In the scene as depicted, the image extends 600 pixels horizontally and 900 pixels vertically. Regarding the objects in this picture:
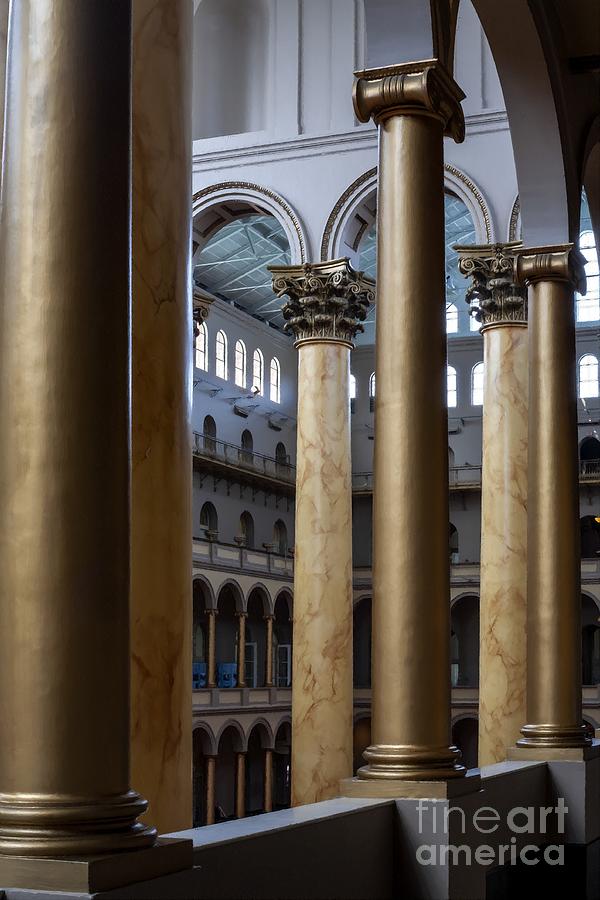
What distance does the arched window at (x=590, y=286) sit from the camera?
2883 centimetres

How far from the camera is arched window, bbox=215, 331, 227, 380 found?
34.5 m

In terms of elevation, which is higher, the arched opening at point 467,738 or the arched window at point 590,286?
the arched window at point 590,286

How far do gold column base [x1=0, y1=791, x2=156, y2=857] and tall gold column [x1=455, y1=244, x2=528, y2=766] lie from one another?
814 centimetres

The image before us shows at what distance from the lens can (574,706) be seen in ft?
25.6

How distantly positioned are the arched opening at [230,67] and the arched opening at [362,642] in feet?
73.6

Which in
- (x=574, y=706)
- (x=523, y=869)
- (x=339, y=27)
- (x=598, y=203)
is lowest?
(x=523, y=869)

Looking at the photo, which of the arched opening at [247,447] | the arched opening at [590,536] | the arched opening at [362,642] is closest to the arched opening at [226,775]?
the arched opening at [362,642]

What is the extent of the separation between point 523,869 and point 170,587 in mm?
3492

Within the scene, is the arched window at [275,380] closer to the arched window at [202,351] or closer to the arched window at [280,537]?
the arched window at [280,537]

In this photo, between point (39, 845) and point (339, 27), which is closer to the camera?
point (39, 845)

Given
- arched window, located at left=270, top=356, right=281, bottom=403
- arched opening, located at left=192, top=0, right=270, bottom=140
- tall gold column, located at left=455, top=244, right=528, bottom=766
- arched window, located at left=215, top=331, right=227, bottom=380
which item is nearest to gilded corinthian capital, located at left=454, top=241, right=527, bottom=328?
tall gold column, located at left=455, top=244, right=528, bottom=766

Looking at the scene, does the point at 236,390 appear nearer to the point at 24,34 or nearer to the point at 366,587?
the point at 366,587

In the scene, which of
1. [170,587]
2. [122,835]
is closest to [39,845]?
[122,835]

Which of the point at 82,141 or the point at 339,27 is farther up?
the point at 339,27
